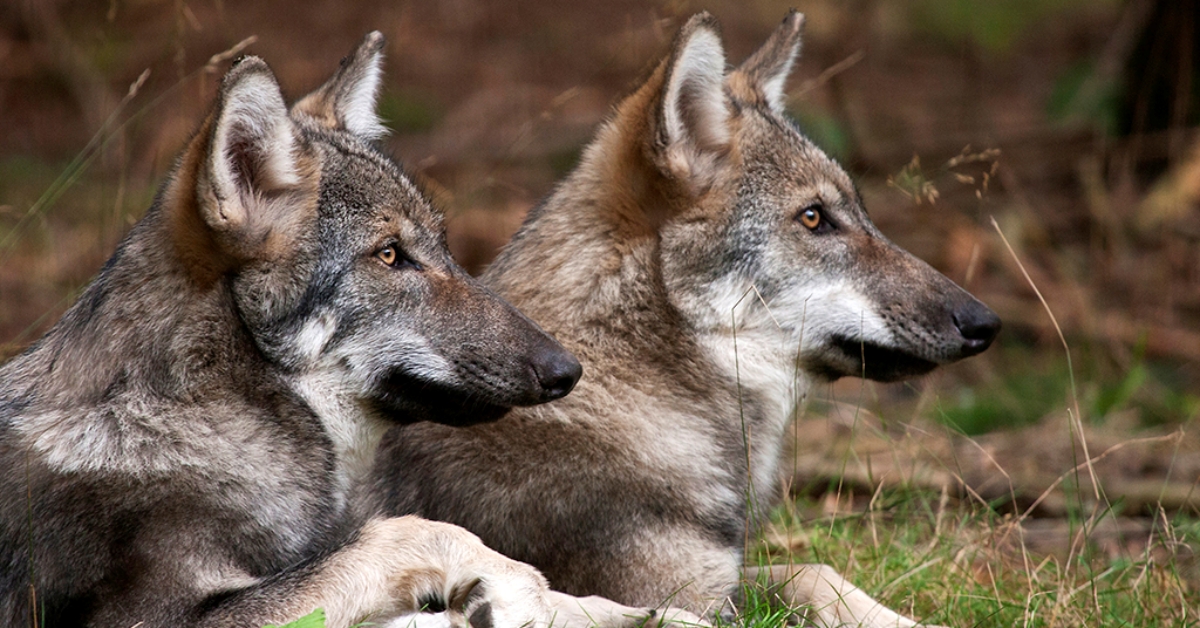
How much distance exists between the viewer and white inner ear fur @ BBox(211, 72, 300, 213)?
11.4 ft

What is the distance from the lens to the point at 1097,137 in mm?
11156

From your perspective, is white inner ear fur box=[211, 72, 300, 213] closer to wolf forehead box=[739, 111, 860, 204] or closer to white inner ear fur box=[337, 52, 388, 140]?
white inner ear fur box=[337, 52, 388, 140]

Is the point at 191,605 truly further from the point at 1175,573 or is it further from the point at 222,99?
the point at 1175,573

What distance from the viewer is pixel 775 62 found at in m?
5.43

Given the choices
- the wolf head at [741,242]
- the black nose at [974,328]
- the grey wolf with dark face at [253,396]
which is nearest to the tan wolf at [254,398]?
the grey wolf with dark face at [253,396]

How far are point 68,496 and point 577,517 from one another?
5.35 feet

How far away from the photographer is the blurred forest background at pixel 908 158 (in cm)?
629

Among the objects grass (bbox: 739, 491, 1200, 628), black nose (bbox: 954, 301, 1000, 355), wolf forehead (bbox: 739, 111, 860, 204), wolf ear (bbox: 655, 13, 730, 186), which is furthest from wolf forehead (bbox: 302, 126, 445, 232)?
black nose (bbox: 954, 301, 1000, 355)

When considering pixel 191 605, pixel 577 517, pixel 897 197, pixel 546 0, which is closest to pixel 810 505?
pixel 577 517

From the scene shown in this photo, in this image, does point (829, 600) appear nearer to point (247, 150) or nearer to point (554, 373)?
point (554, 373)

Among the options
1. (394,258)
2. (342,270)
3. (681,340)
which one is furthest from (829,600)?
(342,270)

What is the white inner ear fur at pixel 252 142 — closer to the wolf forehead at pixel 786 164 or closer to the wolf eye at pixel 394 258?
the wolf eye at pixel 394 258

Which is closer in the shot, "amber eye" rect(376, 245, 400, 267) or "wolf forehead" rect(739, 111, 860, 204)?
"amber eye" rect(376, 245, 400, 267)

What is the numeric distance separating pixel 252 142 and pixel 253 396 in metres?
0.78
